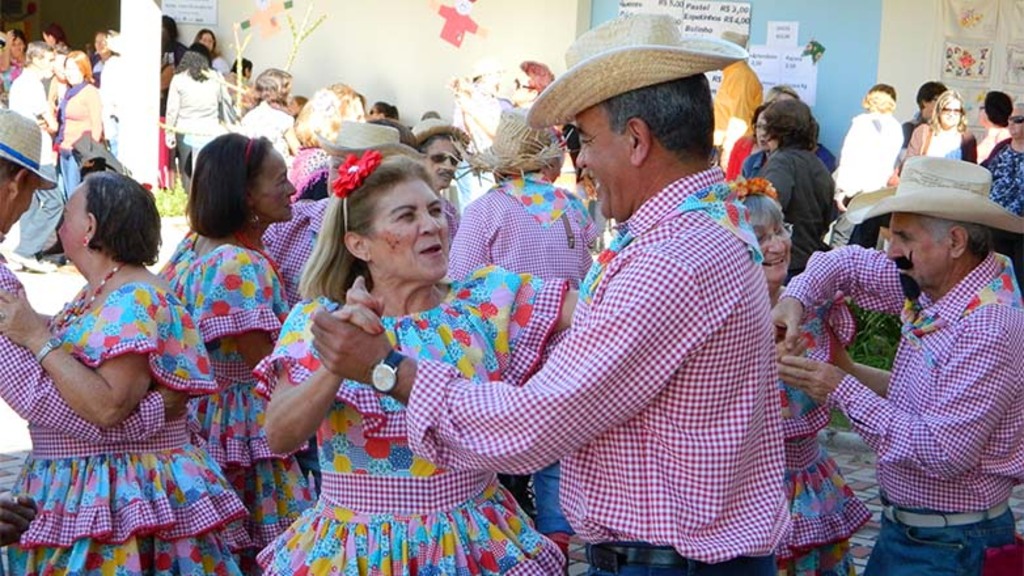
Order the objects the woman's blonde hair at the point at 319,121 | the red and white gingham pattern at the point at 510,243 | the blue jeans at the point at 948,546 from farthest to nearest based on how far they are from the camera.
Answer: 1. the woman's blonde hair at the point at 319,121
2. the red and white gingham pattern at the point at 510,243
3. the blue jeans at the point at 948,546

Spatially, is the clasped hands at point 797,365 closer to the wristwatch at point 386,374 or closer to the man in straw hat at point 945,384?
the man in straw hat at point 945,384

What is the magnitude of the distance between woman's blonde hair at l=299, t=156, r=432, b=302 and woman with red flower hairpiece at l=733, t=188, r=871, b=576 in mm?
1373

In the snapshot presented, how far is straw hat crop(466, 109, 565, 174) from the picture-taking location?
7090 mm

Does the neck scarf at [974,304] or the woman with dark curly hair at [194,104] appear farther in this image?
the woman with dark curly hair at [194,104]

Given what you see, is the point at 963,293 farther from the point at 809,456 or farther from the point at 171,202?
the point at 171,202

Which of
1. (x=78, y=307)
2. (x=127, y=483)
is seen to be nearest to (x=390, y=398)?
(x=127, y=483)

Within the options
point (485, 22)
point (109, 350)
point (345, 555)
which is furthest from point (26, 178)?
point (485, 22)

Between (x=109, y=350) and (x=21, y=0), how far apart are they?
79.0 ft

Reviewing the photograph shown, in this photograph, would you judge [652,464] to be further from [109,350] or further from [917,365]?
[109,350]

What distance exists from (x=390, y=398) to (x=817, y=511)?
2.03 metres

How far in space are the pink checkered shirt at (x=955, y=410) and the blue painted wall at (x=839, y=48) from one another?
34.9ft

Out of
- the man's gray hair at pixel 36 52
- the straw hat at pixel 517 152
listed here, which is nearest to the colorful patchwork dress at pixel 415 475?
the straw hat at pixel 517 152

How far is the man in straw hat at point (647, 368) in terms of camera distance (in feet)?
9.41

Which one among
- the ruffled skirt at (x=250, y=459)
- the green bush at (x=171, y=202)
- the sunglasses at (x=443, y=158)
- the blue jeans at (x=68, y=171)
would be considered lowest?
the green bush at (x=171, y=202)
